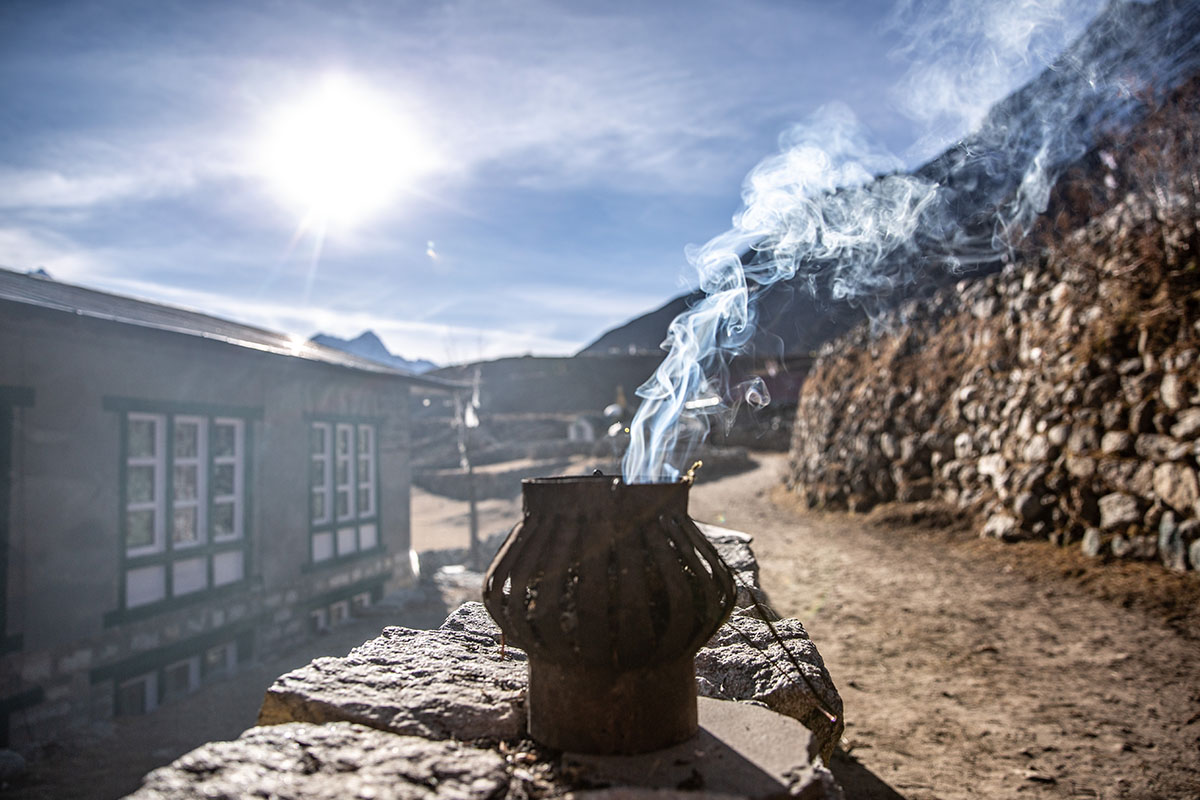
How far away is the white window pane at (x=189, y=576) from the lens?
271 inches

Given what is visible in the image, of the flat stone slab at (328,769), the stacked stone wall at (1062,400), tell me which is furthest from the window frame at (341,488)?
the stacked stone wall at (1062,400)

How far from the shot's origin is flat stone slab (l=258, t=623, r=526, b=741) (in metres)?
2.07

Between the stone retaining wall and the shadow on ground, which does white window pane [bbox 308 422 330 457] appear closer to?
the stone retaining wall

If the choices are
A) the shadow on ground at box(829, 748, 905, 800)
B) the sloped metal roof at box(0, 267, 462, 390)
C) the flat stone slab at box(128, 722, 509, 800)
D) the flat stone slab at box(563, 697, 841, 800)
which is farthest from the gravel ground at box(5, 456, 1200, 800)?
the sloped metal roof at box(0, 267, 462, 390)

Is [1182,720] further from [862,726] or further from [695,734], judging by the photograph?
[695,734]

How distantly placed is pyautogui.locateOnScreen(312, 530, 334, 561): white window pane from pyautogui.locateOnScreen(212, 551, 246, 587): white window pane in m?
1.24

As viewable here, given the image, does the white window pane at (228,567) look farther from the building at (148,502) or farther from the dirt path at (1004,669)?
the dirt path at (1004,669)

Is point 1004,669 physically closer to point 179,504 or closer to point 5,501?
point 179,504

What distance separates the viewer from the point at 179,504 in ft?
22.9

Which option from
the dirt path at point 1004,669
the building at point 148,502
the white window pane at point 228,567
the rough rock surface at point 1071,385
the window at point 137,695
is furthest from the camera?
the white window pane at point 228,567

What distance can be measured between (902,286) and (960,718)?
1346 cm

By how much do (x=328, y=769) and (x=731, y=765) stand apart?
1.08m

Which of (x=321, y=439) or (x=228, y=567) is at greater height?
(x=321, y=439)

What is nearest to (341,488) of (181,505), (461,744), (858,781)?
(181,505)
